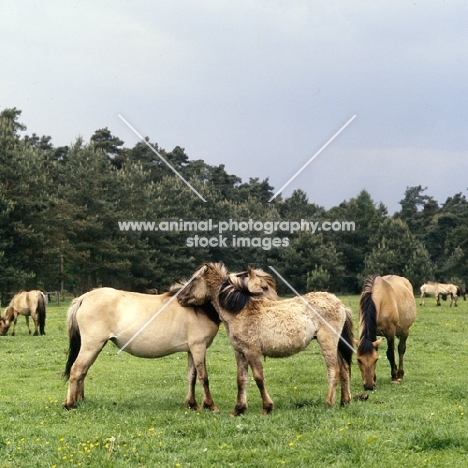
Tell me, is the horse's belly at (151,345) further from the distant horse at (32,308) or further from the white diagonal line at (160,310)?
the distant horse at (32,308)

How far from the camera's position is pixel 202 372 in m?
9.32

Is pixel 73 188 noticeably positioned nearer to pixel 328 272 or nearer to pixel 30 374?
pixel 328 272

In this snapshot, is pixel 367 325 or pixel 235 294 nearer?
pixel 235 294

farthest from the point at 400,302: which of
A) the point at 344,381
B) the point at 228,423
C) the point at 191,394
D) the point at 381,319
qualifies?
the point at 228,423

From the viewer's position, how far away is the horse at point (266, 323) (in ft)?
29.5

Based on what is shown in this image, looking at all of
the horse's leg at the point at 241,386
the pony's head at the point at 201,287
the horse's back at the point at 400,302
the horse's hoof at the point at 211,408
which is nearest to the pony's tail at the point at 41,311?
the horse's back at the point at 400,302

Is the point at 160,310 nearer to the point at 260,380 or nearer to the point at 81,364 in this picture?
the point at 81,364

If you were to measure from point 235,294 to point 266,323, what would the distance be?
2.18 feet

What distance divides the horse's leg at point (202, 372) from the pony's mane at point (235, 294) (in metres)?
0.81

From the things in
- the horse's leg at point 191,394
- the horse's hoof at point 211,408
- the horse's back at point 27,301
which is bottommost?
the horse's hoof at point 211,408

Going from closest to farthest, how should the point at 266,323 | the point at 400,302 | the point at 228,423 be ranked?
the point at 228,423 → the point at 266,323 → the point at 400,302

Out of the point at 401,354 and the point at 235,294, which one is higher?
the point at 235,294

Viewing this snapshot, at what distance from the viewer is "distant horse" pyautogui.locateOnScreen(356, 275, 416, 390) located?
36.0 feet

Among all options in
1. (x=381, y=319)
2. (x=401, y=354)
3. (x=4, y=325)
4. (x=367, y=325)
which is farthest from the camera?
(x=4, y=325)
